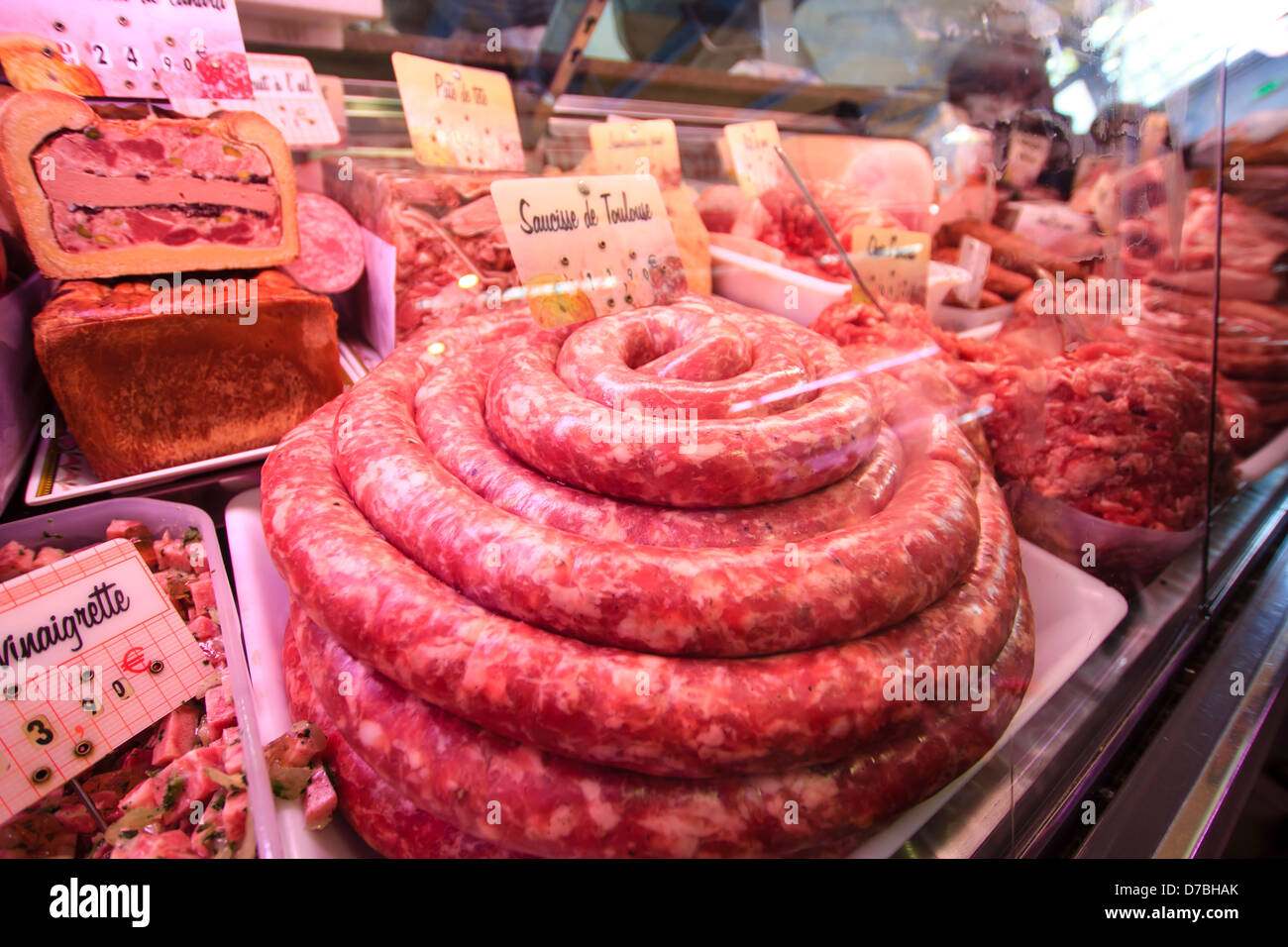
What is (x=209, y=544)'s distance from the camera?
5.39ft

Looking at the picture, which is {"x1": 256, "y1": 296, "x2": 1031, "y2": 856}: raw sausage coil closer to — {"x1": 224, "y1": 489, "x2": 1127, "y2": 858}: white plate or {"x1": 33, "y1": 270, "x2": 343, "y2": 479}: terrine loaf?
{"x1": 224, "y1": 489, "x2": 1127, "y2": 858}: white plate

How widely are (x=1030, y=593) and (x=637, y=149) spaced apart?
2.48 meters

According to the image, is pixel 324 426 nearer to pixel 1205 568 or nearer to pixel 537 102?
pixel 537 102

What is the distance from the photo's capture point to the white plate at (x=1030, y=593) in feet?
3.92

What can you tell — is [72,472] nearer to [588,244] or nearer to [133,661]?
[133,661]

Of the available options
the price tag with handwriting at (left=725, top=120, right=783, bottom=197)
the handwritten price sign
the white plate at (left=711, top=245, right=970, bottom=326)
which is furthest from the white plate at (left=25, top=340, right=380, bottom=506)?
the price tag with handwriting at (left=725, top=120, right=783, bottom=197)

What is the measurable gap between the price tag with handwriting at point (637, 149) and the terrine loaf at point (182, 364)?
1.52 meters

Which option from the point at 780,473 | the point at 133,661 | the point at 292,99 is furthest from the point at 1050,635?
the point at 292,99

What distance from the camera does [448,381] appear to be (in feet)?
5.79

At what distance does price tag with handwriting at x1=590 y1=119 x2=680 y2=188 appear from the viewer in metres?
2.96

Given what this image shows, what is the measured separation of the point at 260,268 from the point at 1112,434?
2616 mm

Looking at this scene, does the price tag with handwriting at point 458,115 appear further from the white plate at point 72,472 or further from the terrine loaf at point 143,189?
the white plate at point 72,472

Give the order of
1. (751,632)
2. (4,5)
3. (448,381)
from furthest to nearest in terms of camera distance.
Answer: (448,381) < (4,5) < (751,632)

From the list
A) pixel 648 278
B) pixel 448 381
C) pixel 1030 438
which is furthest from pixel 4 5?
pixel 1030 438
